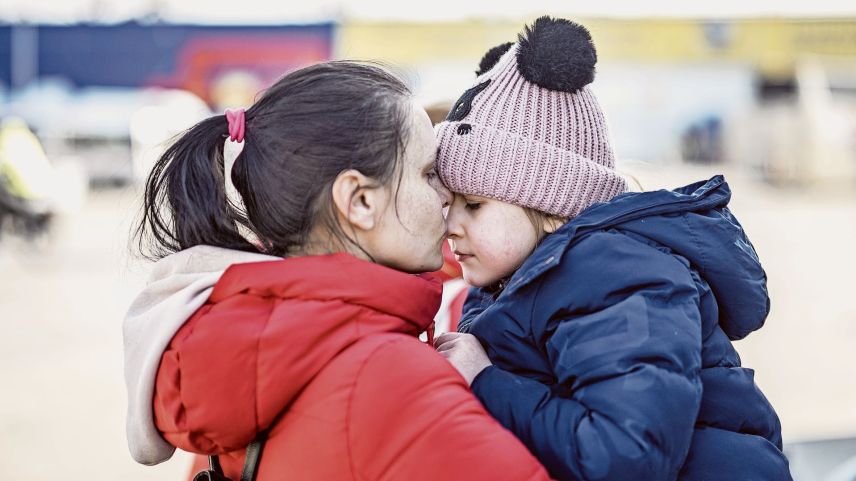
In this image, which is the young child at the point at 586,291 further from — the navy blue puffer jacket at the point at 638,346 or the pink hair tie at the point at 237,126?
the pink hair tie at the point at 237,126

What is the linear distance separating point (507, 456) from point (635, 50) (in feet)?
71.6

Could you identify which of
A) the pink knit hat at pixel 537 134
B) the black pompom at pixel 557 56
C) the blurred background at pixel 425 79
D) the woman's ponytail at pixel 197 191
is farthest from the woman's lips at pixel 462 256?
the blurred background at pixel 425 79

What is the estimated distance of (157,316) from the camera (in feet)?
4.02

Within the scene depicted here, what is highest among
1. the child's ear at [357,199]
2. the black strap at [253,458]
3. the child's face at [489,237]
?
the child's ear at [357,199]

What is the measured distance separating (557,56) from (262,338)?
72 centimetres

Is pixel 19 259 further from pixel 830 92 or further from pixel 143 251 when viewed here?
pixel 830 92

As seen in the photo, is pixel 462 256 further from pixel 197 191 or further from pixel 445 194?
pixel 197 191

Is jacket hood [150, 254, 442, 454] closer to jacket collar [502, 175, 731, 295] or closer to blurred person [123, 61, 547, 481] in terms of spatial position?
blurred person [123, 61, 547, 481]

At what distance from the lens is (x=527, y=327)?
1404mm

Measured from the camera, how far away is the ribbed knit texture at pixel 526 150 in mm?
1564

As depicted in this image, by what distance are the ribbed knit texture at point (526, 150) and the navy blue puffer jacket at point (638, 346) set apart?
13 cm

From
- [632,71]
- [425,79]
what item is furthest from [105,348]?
[632,71]

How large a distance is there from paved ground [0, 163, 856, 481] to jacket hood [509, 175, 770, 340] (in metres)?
0.63

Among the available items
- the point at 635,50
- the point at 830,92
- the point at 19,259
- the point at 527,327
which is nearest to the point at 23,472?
the point at 527,327
